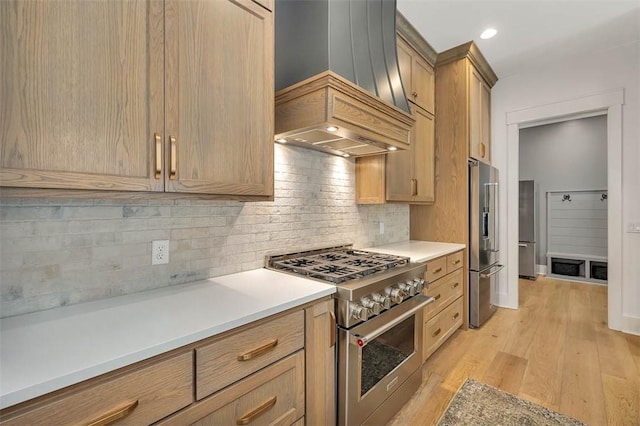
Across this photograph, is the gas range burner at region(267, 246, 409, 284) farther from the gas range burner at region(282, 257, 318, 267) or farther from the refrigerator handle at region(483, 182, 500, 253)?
the refrigerator handle at region(483, 182, 500, 253)

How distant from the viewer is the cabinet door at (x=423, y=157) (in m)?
2.78

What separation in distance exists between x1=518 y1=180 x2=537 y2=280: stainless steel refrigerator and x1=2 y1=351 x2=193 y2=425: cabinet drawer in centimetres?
583

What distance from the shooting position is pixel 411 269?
185cm

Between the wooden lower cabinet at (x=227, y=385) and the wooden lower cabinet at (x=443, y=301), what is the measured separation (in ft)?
3.63

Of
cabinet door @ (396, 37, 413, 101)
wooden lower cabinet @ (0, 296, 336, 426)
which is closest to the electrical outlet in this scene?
wooden lower cabinet @ (0, 296, 336, 426)

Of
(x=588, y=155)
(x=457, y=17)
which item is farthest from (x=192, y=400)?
(x=588, y=155)

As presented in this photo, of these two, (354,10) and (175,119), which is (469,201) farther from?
(175,119)

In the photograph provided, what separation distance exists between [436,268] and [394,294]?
928mm

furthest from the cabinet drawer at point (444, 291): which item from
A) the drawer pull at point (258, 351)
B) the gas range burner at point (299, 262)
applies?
the drawer pull at point (258, 351)

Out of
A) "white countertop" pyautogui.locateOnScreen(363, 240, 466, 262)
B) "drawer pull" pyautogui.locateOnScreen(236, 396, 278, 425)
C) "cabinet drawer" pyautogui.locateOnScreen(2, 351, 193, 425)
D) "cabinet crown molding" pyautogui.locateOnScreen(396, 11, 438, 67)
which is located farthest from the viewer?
"cabinet crown molding" pyautogui.locateOnScreen(396, 11, 438, 67)

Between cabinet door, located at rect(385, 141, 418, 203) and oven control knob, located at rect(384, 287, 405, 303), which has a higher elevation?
cabinet door, located at rect(385, 141, 418, 203)

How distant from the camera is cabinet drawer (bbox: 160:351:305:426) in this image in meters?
0.96

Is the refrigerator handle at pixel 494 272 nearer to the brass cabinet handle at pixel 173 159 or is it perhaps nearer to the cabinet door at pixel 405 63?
the cabinet door at pixel 405 63

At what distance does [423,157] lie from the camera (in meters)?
2.88
